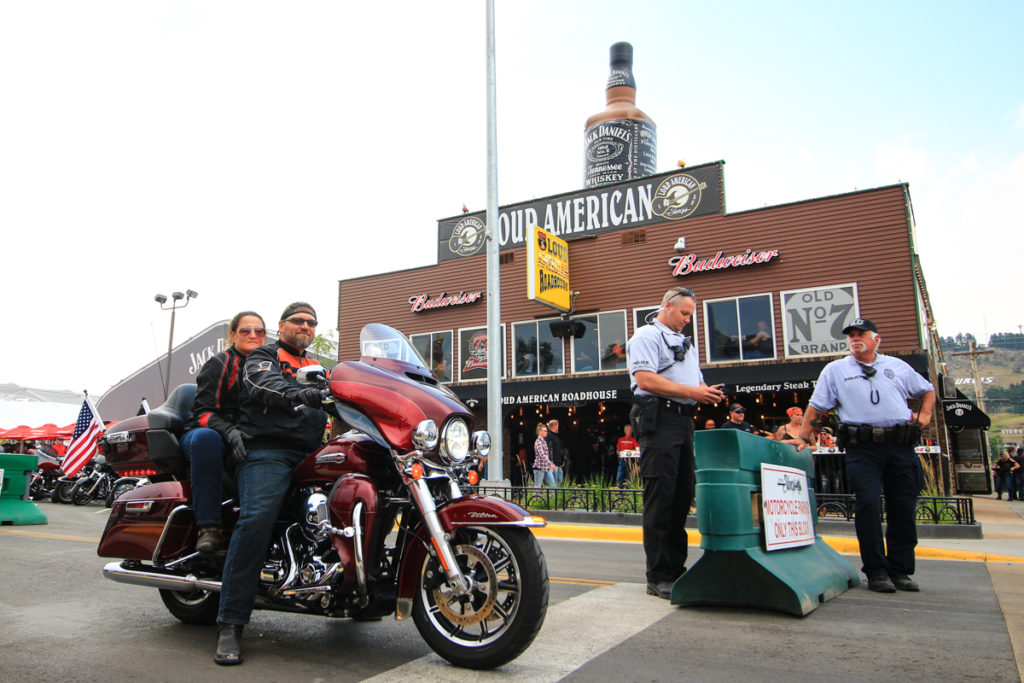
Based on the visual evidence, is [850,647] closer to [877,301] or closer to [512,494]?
[512,494]

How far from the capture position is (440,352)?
78.3 feet

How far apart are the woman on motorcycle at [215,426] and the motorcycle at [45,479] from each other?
17.3m

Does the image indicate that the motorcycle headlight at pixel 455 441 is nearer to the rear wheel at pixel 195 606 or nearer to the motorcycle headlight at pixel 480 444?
the motorcycle headlight at pixel 480 444

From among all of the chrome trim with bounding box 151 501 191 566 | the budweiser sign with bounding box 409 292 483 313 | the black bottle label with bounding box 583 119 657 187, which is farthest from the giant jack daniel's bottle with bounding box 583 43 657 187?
the chrome trim with bounding box 151 501 191 566

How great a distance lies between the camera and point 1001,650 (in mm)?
3398

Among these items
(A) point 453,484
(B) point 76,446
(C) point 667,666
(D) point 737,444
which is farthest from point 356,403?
(B) point 76,446

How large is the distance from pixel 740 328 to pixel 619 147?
13.0 metres

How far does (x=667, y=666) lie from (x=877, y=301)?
16712 millimetres

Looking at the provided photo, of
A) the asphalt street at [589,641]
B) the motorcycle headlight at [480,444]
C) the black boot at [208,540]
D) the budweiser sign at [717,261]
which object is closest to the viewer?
the asphalt street at [589,641]

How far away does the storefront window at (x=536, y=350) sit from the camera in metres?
21.9

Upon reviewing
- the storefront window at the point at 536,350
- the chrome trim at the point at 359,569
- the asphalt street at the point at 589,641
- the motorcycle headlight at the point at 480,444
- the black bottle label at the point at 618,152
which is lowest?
the asphalt street at the point at 589,641

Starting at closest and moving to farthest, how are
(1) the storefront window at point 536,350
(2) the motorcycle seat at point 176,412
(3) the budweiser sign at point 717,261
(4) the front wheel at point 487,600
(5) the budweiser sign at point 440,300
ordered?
(4) the front wheel at point 487,600, (2) the motorcycle seat at point 176,412, (3) the budweiser sign at point 717,261, (1) the storefront window at point 536,350, (5) the budweiser sign at point 440,300

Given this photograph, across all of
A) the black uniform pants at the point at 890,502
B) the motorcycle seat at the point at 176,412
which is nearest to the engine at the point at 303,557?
the motorcycle seat at the point at 176,412

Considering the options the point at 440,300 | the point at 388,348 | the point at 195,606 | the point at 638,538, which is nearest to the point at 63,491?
the point at 440,300
